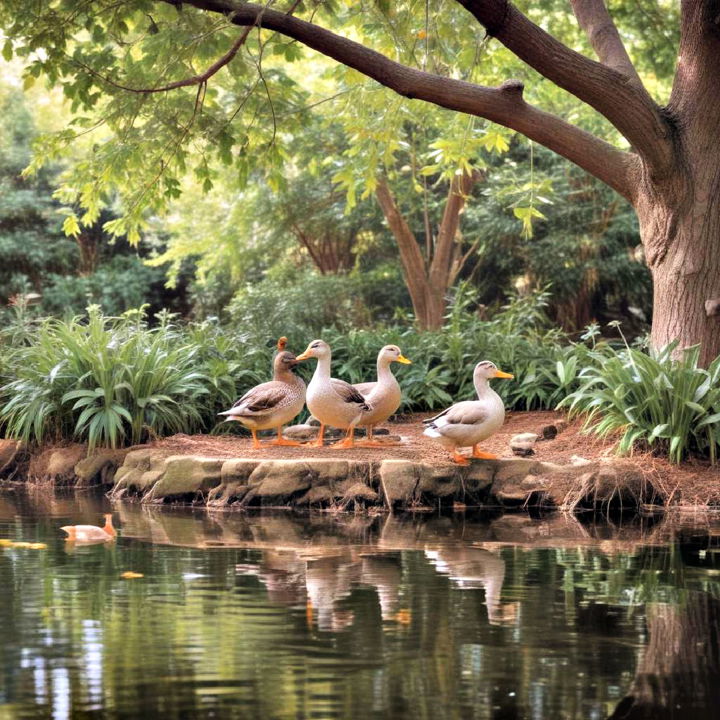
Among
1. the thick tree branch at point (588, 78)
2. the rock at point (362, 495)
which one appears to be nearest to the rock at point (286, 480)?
the rock at point (362, 495)

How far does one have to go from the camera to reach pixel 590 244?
20422mm

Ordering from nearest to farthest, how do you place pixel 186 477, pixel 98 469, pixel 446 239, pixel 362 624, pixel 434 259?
pixel 362 624 < pixel 186 477 < pixel 98 469 < pixel 446 239 < pixel 434 259

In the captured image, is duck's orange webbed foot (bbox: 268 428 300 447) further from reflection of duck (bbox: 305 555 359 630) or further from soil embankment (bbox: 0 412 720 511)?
reflection of duck (bbox: 305 555 359 630)

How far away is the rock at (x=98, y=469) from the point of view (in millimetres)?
10664

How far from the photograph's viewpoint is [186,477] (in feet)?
31.3

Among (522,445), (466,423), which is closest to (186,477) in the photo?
(466,423)

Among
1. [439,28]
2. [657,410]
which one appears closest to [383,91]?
[439,28]

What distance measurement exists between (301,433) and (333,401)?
163 centimetres

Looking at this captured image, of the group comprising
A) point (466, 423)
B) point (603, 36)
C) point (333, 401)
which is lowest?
point (466, 423)

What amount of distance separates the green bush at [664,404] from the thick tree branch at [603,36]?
2.71 meters

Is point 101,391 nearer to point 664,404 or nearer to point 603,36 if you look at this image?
point 664,404

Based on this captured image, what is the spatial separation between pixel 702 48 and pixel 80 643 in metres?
Answer: 8.41

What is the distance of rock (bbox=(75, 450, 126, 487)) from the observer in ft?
35.0

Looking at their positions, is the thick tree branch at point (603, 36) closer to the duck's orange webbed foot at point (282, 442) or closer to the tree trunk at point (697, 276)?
the tree trunk at point (697, 276)
